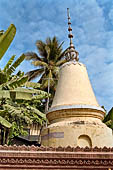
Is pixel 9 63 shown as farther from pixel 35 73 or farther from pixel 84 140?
pixel 35 73

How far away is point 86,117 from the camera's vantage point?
5172 millimetres

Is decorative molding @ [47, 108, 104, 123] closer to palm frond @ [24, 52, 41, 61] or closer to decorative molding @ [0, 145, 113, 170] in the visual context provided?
decorative molding @ [0, 145, 113, 170]

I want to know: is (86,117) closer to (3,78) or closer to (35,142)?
(3,78)

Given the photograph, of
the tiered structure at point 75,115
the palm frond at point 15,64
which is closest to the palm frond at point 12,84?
the palm frond at point 15,64

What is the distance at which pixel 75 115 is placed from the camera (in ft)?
16.9

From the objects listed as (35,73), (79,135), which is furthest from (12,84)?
(35,73)

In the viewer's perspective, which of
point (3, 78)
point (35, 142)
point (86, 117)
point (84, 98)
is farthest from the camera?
point (35, 142)

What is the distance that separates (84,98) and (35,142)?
1130cm

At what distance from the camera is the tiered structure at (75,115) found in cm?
468

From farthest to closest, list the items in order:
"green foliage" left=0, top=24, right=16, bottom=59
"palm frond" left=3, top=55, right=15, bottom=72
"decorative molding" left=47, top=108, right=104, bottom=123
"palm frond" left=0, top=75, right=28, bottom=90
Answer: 1. "palm frond" left=3, top=55, right=15, bottom=72
2. "palm frond" left=0, top=75, right=28, bottom=90
3. "green foliage" left=0, top=24, right=16, bottom=59
4. "decorative molding" left=47, top=108, right=104, bottom=123

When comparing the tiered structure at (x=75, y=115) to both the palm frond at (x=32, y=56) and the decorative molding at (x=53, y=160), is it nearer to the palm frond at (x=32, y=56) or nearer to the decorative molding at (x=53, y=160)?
the decorative molding at (x=53, y=160)

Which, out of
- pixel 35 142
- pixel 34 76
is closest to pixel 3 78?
pixel 35 142

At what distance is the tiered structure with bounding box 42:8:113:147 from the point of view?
15.3 feet

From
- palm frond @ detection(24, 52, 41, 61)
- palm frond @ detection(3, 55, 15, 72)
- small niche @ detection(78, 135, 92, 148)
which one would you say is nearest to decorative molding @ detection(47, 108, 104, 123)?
small niche @ detection(78, 135, 92, 148)
